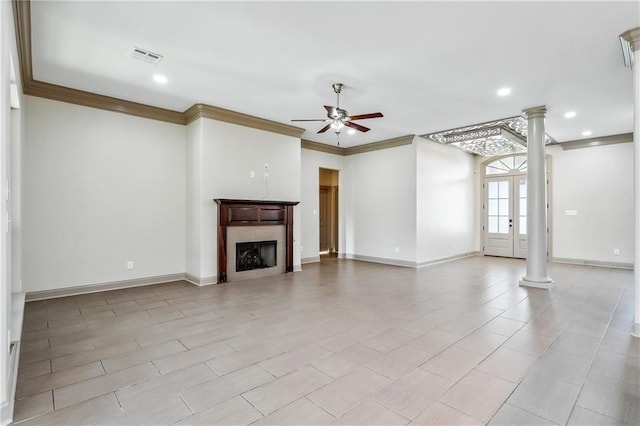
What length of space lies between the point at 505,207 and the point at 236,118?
24.6 feet

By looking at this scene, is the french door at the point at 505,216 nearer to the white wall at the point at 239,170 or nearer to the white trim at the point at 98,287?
the white wall at the point at 239,170

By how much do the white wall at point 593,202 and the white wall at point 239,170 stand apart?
6.53m

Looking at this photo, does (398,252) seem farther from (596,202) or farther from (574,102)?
(596,202)

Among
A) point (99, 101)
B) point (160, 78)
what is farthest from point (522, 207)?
point (99, 101)

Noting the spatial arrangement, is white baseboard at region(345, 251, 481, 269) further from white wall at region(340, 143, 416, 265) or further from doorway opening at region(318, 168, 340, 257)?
doorway opening at region(318, 168, 340, 257)

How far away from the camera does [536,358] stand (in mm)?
2719

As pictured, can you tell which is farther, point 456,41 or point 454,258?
point 454,258

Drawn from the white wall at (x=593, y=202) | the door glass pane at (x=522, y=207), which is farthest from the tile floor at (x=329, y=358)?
the door glass pane at (x=522, y=207)

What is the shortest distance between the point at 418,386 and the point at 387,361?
405 mm

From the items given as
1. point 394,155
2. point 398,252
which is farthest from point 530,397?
point 394,155

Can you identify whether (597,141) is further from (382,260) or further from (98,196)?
(98,196)

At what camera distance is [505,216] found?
8.93 metres

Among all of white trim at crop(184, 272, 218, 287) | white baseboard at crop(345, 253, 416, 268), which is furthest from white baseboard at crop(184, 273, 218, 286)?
white baseboard at crop(345, 253, 416, 268)

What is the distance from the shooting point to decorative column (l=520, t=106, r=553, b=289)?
5.23 m
